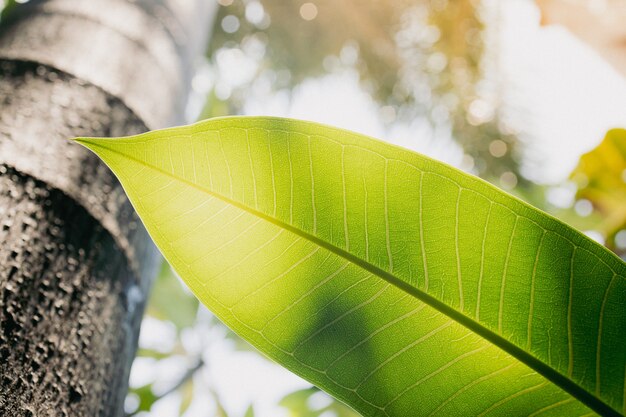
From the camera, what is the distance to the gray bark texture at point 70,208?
0.97ft

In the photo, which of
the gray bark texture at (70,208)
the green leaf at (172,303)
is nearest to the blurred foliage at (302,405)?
the green leaf at (172,303)

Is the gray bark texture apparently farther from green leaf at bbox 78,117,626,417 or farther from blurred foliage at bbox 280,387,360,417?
blurred foliage at bbox 280,387,360,417

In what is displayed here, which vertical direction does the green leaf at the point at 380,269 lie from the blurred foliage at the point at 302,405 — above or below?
below

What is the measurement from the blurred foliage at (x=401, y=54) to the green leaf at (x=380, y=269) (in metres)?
3.30

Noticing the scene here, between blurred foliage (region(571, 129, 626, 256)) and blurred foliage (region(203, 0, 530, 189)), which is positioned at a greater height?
blurred foliage (region(203, 0, 530, 189))

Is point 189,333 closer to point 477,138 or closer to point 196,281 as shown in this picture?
point 196,281

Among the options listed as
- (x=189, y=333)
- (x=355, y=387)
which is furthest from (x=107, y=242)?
(x=189, y=333)

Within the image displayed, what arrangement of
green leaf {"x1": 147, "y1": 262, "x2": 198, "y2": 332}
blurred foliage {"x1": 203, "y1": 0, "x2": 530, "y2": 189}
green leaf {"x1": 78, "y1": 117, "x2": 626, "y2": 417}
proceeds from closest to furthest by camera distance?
green leaf {"x1": 78, "y1": 117, "x2": 626, "y2": 417} → green leaf {"x1": 147, "y1": 262, "x2": 198, "y2": 332} → blurred foliage {"x1": 203, "y1": 0, "x2": 530, "y2": 189}

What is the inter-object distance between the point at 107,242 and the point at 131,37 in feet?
0.92

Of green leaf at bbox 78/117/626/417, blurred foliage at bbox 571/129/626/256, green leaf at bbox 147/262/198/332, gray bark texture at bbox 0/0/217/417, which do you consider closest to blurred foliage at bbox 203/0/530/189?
green leaf at bbox 147/262/198/332

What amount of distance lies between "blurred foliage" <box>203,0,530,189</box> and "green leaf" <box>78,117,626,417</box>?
330 cm

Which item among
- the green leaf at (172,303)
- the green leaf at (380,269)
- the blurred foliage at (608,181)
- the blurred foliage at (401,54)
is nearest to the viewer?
the green leaf at (380,269)

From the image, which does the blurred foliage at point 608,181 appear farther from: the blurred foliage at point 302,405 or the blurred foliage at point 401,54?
the blurred foliage at point 401,54

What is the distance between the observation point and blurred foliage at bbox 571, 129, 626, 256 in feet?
4.10
